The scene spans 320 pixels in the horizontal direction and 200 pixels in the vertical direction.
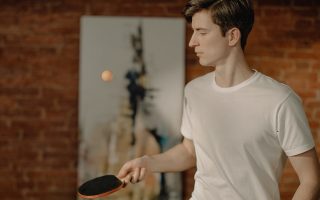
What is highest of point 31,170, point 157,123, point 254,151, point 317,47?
point 317,47

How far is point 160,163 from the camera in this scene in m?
1.70

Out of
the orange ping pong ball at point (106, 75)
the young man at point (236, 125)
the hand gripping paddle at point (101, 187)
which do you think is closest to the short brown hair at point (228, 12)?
the young man at point (236, 125)

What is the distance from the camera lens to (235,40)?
1594mm

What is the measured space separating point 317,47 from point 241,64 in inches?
79.2

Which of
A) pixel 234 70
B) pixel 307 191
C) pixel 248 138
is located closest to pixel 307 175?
pixel 307 191

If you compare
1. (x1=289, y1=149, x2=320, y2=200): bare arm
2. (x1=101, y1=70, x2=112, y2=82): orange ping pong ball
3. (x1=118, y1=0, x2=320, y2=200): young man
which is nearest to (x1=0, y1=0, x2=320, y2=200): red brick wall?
(x1=101, y1=70, x2=112, y2=82): orange ping pong ball

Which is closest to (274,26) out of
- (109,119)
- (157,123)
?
(157,123)

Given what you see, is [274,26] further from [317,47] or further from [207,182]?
[207,182]

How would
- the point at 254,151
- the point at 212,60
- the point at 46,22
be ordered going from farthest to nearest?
the point at 46,22, the point at 212,60, the point at 254,151

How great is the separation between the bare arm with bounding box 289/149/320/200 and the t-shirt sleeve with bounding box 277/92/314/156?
0.07 feet

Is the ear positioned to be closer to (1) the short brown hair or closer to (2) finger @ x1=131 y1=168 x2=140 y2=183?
(1) the short brown hair

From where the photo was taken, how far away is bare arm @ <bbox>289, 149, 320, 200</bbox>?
4.49 feet

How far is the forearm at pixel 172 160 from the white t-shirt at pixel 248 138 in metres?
0.11

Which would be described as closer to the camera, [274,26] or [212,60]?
[212,60]
